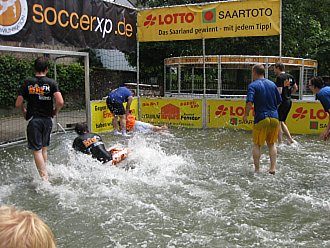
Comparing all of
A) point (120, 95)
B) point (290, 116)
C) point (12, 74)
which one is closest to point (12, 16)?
point (120, 95)

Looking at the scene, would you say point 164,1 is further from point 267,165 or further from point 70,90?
point 267,165

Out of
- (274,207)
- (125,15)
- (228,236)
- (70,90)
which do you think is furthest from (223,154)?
(70,90)

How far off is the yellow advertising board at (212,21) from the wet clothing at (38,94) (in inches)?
261

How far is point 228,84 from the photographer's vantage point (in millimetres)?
17453

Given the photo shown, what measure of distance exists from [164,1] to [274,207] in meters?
14.9

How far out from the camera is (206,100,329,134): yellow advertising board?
1013 cm

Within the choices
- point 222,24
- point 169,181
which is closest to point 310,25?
point 222,24

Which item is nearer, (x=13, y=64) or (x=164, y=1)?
(x=13, y=64)

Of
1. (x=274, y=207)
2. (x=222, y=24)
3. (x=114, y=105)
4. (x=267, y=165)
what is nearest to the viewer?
(x=274, y=207)

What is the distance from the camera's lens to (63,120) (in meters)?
12.8

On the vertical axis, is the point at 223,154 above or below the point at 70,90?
below

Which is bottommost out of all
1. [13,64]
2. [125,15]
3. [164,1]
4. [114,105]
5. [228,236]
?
[228,236]

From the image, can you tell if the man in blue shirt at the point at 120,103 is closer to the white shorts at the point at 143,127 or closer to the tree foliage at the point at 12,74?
the white shorts at the point at 143,127

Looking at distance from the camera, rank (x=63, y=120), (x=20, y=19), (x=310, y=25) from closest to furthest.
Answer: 1. (x=20, y=19)
2. (x=63, y=120)
3. (x=310, y=25)
